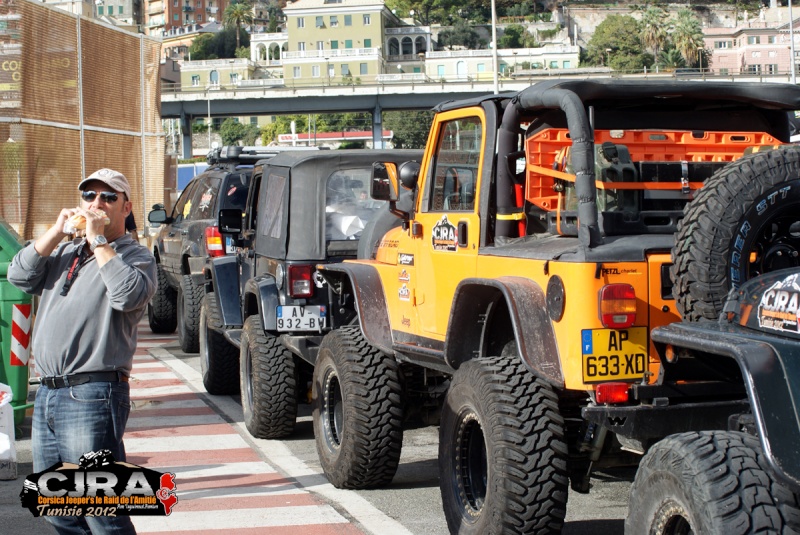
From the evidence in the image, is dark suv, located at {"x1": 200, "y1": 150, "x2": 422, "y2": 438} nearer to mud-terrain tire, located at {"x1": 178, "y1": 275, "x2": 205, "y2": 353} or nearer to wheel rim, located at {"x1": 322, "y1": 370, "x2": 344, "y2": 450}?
wheel rim, located at {"x1": 322, "y1": 370, "x2": 344, "y2": 450}

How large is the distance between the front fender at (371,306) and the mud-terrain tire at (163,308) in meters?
9.07

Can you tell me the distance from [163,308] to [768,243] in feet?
41.3

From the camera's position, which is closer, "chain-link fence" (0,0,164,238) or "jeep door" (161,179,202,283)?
"jeep door" (161,179,202,283)

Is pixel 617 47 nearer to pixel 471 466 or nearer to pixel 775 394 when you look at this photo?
pixel 471 466

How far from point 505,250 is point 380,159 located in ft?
11.5

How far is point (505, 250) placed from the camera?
5.69 m

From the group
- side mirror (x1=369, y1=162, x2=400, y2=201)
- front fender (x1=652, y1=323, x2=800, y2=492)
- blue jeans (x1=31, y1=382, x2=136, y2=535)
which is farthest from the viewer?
side mirror (x1=369, y1=162, x2=400, y2=201)

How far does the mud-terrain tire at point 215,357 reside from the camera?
35.4 feet

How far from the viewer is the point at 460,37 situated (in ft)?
589

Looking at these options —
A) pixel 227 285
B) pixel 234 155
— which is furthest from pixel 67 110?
pixel 227 285

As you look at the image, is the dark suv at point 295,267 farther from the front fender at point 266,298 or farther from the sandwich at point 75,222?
the sandwich at point 75,222

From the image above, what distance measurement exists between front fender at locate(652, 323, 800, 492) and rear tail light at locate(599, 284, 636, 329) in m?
0.93

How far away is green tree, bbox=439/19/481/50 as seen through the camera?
17988 cm

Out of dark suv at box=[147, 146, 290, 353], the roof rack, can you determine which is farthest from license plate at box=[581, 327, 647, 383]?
the roof rack
